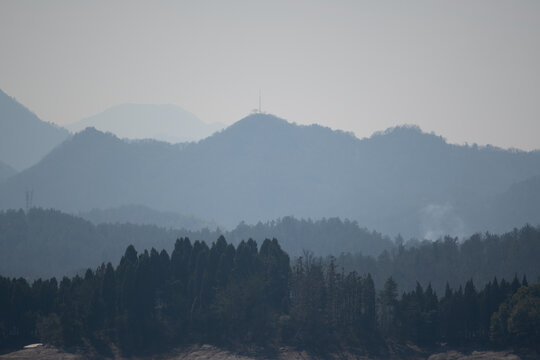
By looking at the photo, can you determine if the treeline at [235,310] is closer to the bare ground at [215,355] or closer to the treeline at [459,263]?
the bare ground at [215,355]

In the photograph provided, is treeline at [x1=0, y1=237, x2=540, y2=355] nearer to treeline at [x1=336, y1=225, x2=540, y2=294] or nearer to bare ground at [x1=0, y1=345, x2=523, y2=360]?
bare ground at [x1=0, y1=345, x2=523, y2=360]

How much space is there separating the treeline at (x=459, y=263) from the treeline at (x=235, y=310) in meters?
60.2

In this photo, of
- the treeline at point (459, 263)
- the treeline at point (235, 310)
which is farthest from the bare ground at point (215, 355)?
the treeline at point (459, 263)

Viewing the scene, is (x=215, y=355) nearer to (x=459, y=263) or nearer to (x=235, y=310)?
(x=235, y=310)

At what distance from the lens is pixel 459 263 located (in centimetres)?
16738

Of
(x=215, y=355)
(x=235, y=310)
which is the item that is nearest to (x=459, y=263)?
(x=235, y=310)

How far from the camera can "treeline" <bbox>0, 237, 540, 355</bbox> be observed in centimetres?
9581

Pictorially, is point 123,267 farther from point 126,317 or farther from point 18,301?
point 18,301

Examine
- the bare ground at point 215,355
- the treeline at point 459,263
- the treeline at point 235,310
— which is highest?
the treeline at point 459,263

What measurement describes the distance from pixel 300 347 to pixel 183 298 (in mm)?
17594

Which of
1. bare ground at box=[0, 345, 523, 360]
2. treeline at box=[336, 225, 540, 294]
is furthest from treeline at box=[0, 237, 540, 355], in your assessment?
treeline at box=[336, 225, 540, 294]

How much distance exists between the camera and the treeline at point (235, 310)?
95812 millimetres

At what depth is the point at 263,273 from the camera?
10500 cm

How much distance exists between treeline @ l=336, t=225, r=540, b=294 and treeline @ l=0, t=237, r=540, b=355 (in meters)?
60.2
